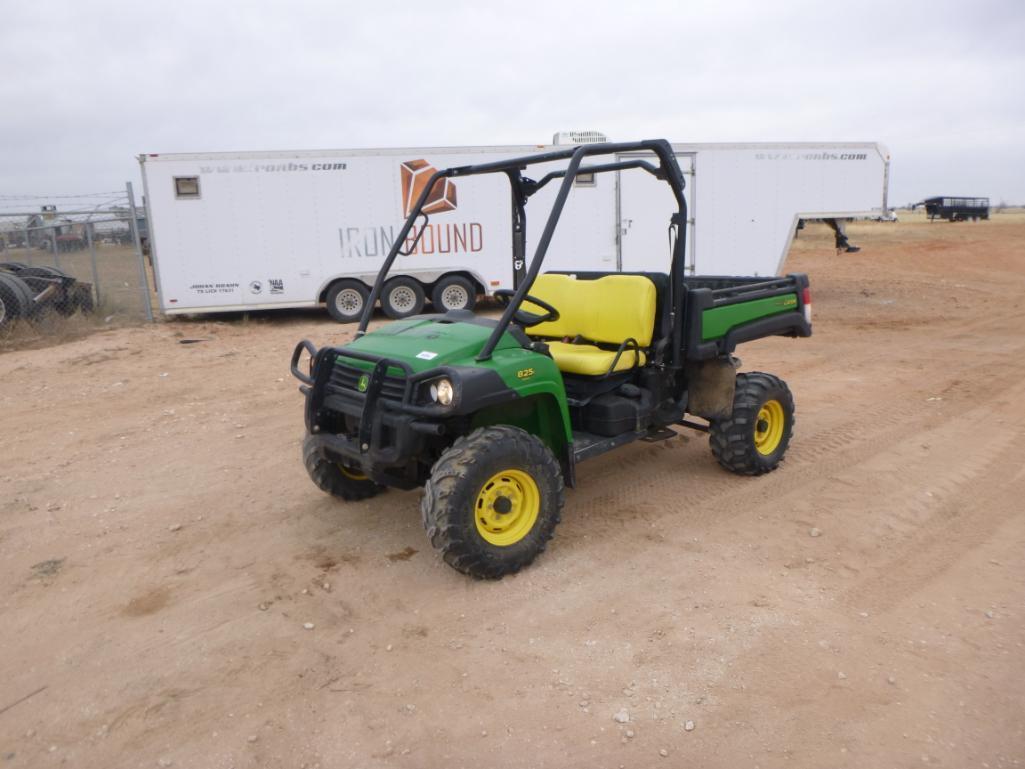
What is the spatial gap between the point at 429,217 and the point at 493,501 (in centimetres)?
931

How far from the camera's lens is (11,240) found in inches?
651

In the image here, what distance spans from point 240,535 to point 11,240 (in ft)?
50.2

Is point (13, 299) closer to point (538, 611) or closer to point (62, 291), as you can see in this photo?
point (62, 291)

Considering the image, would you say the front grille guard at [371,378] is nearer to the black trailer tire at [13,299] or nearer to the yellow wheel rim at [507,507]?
the yellow wheel rim at [507,507]

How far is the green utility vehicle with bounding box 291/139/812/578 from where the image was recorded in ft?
12.7

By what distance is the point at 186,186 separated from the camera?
11.8 m

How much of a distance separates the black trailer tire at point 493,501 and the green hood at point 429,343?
0.42m

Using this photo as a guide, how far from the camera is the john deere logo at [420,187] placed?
1254cm

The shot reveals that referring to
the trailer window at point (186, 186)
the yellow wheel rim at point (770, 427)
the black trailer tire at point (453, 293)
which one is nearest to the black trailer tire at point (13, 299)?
Result: the trailer window at point (186, 186)

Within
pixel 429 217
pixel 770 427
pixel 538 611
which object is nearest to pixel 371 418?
pixel 538 611

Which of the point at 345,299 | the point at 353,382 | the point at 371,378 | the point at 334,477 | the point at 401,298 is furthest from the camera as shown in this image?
the point at 401,298

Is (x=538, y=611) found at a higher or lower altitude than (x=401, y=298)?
lower

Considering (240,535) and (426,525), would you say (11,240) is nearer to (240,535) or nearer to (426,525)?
(240,535)

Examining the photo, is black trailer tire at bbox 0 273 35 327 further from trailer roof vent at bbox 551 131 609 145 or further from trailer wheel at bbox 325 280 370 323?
trailer roof vent at bbox 551 131 609 145
